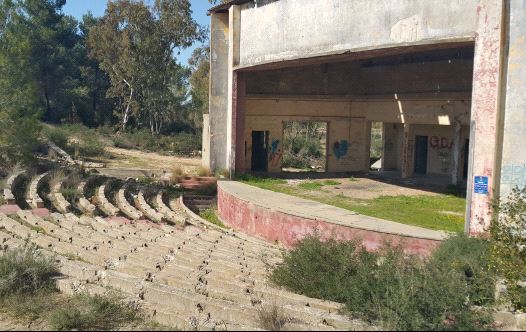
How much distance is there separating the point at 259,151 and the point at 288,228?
12.1 metres

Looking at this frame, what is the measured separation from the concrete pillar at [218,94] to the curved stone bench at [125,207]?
15.9 ft

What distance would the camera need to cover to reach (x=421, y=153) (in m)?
24.4

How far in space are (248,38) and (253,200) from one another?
796 centimetres

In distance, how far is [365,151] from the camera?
85.3 feet

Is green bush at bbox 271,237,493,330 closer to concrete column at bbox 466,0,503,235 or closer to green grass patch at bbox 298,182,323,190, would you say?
concrete column at bbox 466,0,503,235

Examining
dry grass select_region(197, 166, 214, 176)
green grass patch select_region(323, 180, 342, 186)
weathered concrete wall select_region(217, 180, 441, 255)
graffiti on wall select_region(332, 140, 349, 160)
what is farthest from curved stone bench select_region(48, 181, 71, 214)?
graffiti on wall select_region(332, 140, 349, 160)

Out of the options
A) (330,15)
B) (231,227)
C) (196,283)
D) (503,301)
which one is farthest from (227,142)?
(503,301)

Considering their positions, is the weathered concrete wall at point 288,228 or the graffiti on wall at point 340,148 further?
the graffiti on wall at point 340,148

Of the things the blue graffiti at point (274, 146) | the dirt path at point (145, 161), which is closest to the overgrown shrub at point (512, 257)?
the blue graffiti at point (274, 146)

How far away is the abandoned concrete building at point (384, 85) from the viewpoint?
1119 cm

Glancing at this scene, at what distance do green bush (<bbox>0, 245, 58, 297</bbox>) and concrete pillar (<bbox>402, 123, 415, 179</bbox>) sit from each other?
18484mm

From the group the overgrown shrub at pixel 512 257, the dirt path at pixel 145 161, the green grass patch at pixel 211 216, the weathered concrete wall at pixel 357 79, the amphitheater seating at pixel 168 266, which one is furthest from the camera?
the dirt path at pixel 145 161

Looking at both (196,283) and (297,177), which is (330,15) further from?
(196,283)

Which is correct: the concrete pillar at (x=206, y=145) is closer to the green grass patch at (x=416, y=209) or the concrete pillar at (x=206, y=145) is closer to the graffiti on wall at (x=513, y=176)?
the green grass patch at (x=416, y=209)
